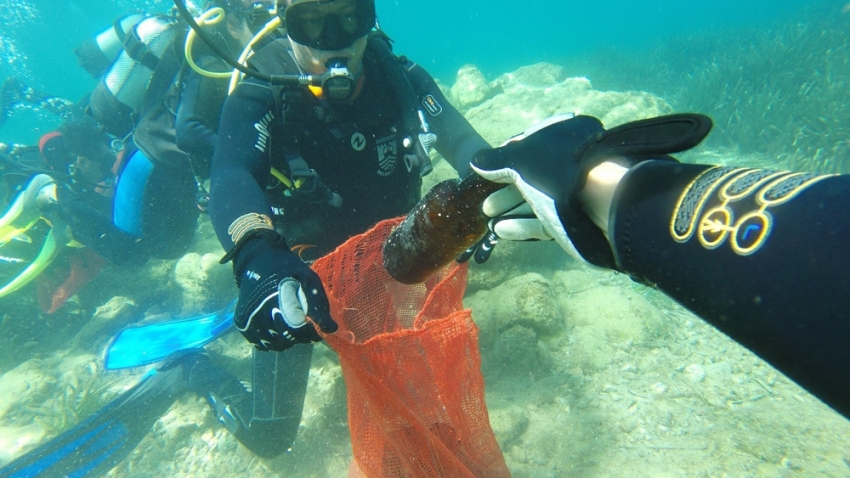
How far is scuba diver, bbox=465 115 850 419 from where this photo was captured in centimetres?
62

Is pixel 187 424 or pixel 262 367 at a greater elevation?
pixel 262 367

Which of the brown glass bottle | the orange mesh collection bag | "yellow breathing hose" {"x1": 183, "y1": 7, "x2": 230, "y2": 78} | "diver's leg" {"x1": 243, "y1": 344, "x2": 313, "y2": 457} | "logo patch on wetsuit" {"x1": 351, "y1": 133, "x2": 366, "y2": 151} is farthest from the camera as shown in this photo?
"yellow breathing hose" {"x1": 183, "y1": 7, "x2": 230, "y2": 78}

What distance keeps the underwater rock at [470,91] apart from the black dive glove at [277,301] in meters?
9.15

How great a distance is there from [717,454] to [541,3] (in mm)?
81762

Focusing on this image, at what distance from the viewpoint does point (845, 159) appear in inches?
286

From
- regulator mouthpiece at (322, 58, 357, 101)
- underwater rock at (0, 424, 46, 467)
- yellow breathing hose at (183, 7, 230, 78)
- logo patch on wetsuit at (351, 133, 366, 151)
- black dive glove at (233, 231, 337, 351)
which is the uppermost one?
yellow breathing hose at (183, 7, 230, 78)

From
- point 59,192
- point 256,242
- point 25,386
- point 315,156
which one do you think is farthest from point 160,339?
point 256,242

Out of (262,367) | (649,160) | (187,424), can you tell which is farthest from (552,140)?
(187,424)

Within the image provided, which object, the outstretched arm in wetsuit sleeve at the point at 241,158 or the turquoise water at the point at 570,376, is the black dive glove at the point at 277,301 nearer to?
the outstretched arm in wetsuit sleeve at the point at 241,158

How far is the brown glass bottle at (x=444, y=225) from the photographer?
140 centimetres

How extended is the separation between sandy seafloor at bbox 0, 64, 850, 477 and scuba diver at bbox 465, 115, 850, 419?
2402 millimetres

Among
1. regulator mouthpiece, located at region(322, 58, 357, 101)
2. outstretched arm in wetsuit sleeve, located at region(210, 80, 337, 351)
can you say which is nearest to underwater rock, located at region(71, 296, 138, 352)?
outstretched arm in wetsuit sleeve, located at region(210, 80, 337, 351)

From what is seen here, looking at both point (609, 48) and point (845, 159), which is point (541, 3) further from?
point (845, 159)

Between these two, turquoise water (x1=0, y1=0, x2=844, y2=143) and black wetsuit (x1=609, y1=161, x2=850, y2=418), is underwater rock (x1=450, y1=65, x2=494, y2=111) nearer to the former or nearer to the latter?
black wetsuit (x1=609, y1=161, x2=850, y2=418)
